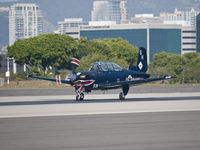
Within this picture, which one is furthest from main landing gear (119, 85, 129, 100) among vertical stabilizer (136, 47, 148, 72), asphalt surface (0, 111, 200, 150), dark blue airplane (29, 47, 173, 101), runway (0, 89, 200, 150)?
asphalt surface (0, 111, 200, 150)

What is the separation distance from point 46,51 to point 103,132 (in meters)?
123

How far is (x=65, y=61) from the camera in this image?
5669 inches

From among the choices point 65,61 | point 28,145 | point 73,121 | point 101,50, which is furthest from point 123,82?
point 101,50

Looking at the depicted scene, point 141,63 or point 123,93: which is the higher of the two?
point 141,63

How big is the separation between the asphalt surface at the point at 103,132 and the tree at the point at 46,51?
116 metres

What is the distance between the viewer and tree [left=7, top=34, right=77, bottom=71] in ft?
463

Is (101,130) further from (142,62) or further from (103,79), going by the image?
(142,62)

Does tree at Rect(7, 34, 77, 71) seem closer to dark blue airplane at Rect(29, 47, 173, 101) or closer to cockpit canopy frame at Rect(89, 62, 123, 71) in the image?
dark blue airplane at Rect(29, 47, 173, 101)

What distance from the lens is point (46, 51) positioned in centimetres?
14100

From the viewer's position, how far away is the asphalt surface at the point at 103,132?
54.5 feet

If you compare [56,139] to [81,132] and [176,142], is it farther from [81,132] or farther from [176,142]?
[176,142]

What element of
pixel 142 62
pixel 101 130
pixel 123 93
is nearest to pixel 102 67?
pixel 123 93

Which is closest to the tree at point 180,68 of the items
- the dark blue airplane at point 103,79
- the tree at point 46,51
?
the tree at point 46,51

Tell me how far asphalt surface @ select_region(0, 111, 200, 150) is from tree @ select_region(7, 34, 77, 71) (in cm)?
11621
